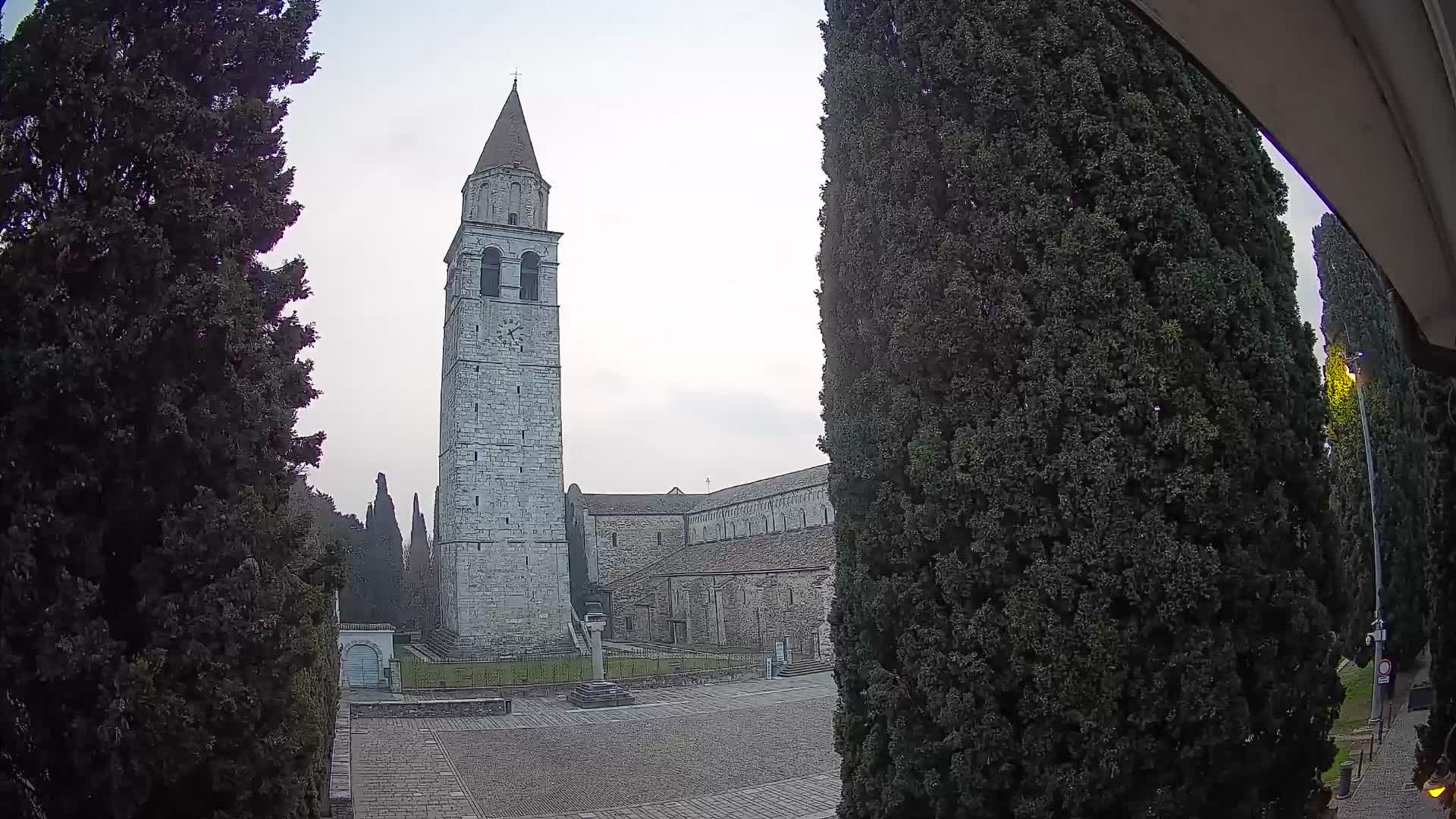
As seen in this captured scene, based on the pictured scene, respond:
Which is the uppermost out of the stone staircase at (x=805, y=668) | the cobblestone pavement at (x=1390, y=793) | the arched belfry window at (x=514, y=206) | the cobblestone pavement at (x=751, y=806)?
the arched belfry window at (x=514, y=206)

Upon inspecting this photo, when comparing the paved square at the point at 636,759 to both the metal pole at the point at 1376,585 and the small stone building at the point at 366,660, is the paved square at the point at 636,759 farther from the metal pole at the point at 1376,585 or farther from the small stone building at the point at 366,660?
the small stone building at the point at 366,660

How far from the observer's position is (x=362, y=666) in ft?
87.7

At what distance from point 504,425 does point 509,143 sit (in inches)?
497

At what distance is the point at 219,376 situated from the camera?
4629 mm

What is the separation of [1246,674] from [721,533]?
4144 centimetres

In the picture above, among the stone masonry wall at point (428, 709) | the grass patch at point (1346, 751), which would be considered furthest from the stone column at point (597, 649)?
the grass patch at point (1346, 751)

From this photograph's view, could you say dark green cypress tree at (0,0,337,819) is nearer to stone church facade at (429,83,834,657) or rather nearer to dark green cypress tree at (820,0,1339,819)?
dark green cypress tree at (820,0,1339,819)

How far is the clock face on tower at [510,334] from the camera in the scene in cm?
3634

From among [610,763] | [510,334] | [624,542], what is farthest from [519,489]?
[610,763]

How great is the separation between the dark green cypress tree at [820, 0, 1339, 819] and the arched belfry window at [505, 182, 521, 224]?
33545mm

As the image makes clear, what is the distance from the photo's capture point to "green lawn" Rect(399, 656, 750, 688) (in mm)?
27062

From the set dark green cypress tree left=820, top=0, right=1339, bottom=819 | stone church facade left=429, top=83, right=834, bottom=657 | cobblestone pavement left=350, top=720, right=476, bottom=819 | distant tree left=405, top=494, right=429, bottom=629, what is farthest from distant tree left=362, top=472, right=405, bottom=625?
dark green cypress tree left=820, top=0, right=1339, bottom=819

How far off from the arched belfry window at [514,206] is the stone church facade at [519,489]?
7cm

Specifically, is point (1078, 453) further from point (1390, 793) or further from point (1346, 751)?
point (1346, 751)
